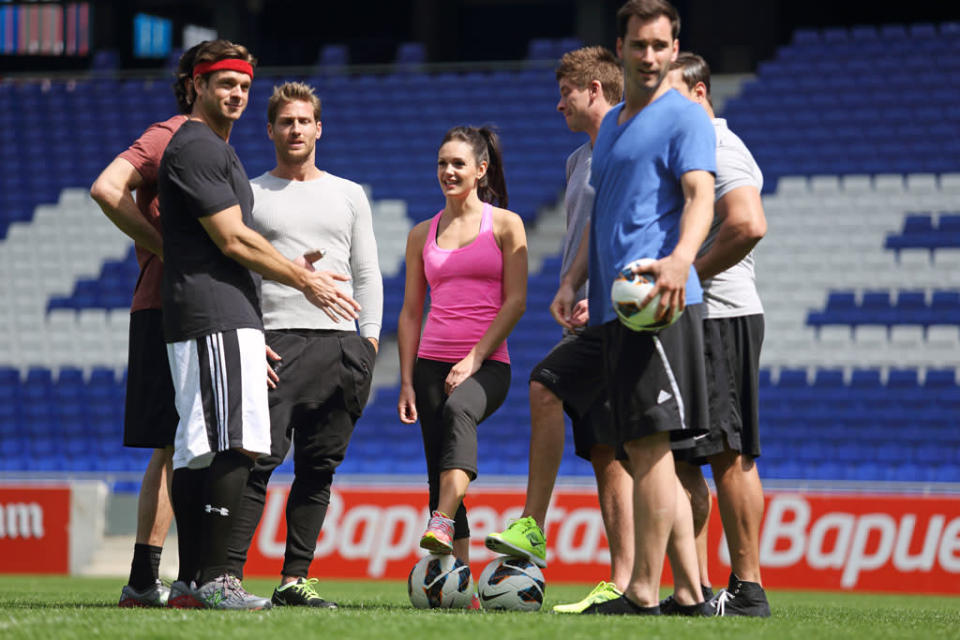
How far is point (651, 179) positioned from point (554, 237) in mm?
10862

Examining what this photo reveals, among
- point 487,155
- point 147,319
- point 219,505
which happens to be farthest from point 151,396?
point 487,155

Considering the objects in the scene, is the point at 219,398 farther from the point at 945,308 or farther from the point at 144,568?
the point at 945,308

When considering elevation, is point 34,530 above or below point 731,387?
below

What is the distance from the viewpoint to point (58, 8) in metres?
19.1

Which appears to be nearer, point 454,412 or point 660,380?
point 660,380

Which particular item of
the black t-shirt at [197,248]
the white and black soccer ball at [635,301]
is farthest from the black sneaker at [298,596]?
the white and black soccer ball at [635,301]

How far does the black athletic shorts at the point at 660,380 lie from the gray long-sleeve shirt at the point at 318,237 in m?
1.40

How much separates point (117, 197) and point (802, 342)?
373 inches

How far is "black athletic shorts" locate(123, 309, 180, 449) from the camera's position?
14.5 feet

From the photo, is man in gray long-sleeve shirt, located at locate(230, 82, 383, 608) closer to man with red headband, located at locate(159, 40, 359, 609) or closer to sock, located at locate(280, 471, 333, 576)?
sock, located at locate(280, 471, 333, 576)

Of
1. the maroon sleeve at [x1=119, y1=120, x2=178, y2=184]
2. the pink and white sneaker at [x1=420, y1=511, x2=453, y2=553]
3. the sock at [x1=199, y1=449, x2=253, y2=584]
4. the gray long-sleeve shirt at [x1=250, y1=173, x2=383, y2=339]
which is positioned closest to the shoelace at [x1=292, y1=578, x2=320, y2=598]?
the pink and white sneaker at [x1=420, y1=511, x2=453, y2=553]

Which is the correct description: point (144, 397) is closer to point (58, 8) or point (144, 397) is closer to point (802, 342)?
point (802, 342)

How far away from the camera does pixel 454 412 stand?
4.52 metres

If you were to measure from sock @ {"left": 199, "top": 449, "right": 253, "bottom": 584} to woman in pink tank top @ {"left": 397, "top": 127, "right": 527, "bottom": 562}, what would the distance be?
90 cm
